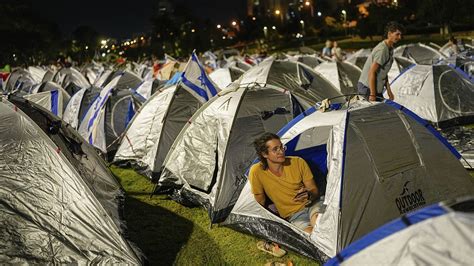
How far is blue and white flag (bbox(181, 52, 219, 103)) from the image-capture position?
313 inches

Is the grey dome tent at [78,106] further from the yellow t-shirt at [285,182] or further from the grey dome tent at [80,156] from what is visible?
the yellow t-shirt at [285,182]

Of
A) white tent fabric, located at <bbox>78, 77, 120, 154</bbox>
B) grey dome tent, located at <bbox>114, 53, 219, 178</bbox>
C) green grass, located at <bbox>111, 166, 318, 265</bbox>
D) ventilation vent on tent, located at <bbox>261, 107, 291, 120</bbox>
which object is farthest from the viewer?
white tent fabric, located at <bbox>78, 77, 120, 154</bbox>

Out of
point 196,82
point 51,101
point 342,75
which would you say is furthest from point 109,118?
point 342,75

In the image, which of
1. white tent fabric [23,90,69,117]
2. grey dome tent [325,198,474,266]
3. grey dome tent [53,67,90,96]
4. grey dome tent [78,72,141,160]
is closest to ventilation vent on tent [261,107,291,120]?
grey dome tent [325,198,474,266]

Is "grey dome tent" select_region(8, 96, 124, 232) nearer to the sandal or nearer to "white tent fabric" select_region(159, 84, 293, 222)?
"white tent fabric" select_region(159, 84, 293, 222)

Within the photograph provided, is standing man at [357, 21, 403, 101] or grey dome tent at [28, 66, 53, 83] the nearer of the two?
standing man at [357, 21, 403, 101]

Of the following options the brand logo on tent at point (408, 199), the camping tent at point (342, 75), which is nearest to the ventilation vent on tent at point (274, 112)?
the brand logo on tent at point (408, 199)

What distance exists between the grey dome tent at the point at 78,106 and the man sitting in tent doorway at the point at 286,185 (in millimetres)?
7312

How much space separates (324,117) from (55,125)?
11.3 ft

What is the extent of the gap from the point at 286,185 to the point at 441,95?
20.3 feet

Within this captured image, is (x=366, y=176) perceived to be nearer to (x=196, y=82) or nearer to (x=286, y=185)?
Answer: (x=286, y=185)

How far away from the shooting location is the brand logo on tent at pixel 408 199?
4.50 metres

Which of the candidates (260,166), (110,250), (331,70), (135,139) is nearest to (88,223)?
(110,250)

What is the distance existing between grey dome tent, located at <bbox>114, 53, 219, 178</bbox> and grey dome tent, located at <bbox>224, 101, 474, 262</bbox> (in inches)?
117
